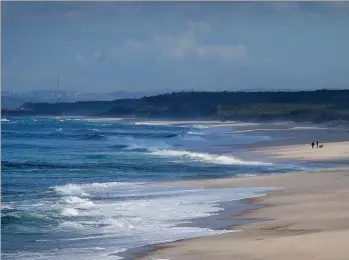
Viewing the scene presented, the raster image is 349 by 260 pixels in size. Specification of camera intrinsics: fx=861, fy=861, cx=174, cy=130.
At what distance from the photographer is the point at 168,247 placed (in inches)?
620

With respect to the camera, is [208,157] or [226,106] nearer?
[208,157]

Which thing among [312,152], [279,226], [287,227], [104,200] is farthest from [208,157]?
[287,227]

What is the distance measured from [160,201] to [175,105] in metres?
124

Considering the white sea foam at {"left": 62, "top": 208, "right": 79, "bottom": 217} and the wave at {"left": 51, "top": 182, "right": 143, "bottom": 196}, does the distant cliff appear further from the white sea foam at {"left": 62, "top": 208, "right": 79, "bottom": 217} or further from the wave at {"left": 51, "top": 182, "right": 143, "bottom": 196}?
the white sea foam at {"left": 62, "top": 208, "right": 79, "bottom": 217}

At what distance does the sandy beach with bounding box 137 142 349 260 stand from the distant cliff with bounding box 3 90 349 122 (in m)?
73.7

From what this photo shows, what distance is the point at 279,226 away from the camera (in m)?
17.9

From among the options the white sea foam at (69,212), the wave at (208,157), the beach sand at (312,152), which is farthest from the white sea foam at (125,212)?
the beach sand at (312,152)

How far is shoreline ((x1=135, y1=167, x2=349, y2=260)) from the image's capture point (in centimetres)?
1498

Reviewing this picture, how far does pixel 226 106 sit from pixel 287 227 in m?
118

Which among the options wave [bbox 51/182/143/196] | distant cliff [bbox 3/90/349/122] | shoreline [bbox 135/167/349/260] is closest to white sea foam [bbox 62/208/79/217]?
wave [bbox 51/182/143/196]

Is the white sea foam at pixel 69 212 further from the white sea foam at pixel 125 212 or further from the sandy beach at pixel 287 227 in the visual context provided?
the sandy beach at pixel 287 227

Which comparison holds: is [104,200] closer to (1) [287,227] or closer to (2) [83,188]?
(2) [83,188]

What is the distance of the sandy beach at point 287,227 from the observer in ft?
48.3

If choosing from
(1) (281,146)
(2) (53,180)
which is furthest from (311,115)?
(2) (53,180)
